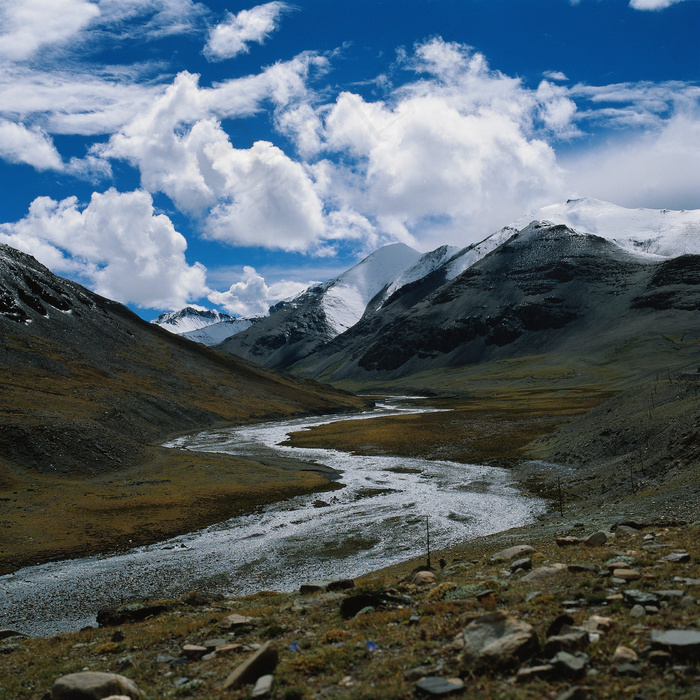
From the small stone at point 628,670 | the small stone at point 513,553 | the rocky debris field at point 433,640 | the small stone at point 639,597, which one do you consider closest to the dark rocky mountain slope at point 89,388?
the rocky debris field at point 433,640

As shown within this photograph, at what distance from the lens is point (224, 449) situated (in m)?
89.3

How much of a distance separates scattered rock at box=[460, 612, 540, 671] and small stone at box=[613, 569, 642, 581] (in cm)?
483

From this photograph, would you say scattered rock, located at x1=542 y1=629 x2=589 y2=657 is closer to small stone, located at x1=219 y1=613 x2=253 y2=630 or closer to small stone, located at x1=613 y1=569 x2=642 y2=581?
small stone, located at x1=613 y1=569 x2=642 y2=581

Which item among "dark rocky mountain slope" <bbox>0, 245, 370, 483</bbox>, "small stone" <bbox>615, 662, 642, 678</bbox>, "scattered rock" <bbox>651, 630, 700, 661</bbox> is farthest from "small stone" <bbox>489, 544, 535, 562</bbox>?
"dark rocky mountain slope" <bbox>0, 245, 370, 483</bbox>

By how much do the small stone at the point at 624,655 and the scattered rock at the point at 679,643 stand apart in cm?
39

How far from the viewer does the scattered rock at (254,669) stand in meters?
10.6

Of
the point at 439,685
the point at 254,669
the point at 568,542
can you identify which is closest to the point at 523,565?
the point at 568,542

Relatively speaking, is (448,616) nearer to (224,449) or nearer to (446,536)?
(446,536)

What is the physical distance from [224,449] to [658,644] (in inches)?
3370

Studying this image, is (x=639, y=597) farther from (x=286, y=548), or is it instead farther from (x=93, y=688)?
(x=286, y=548)

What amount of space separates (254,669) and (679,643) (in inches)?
311

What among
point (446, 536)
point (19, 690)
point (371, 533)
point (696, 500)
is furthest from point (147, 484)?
point (696, 500)

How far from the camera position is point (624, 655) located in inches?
347

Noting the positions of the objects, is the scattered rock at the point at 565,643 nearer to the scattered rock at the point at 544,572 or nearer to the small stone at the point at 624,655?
the small stone at the point at 624,655
